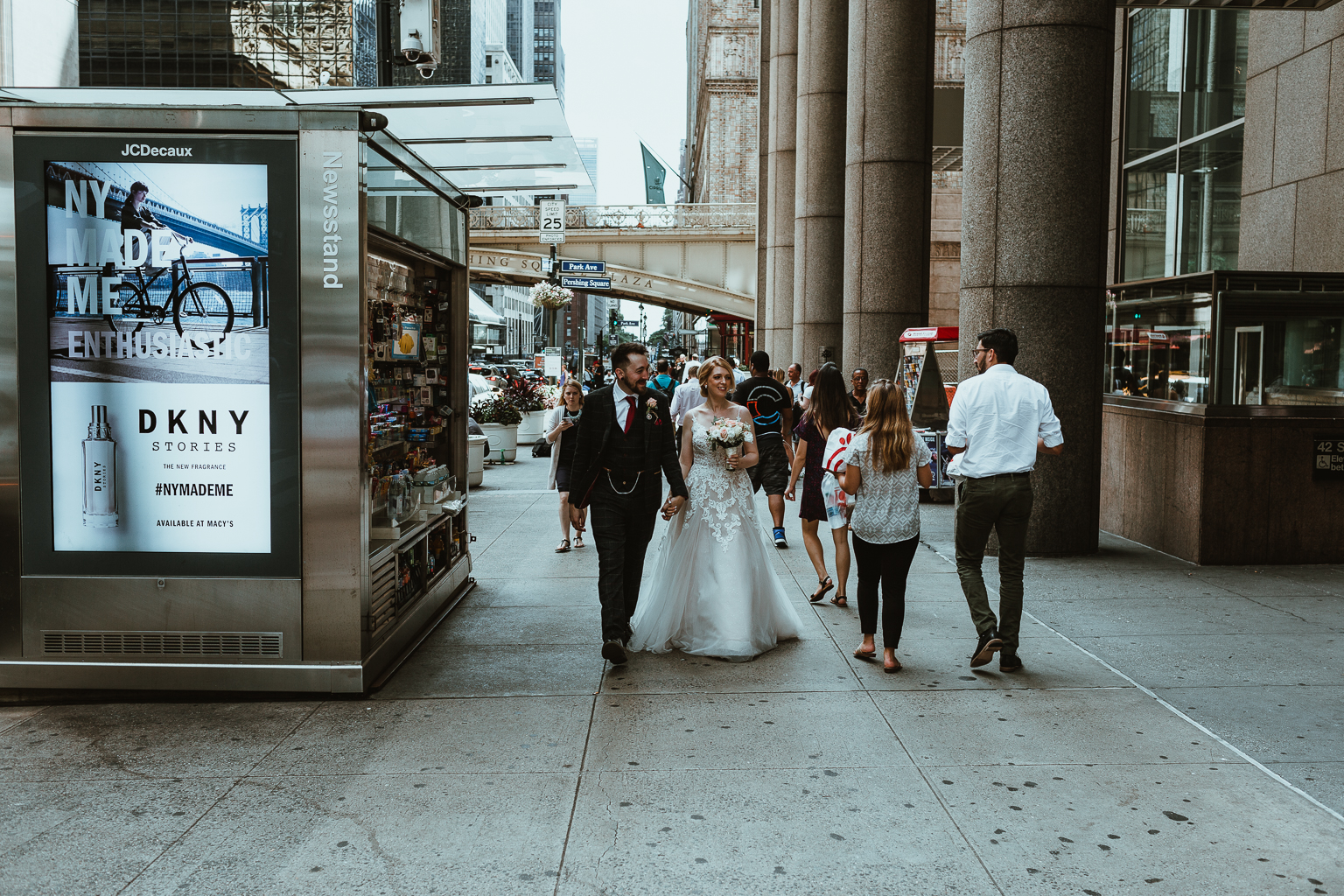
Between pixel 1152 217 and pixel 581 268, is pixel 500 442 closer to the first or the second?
pixel 581 268

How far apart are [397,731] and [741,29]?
239 feet

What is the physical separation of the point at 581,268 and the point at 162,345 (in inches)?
857

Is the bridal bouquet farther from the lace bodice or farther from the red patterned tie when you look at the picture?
the red patterned tie

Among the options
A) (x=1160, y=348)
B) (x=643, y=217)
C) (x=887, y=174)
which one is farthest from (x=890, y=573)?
(x=643, y=217)

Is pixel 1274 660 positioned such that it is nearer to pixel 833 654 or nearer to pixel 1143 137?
pixel 833 654

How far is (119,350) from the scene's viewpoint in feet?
18.4

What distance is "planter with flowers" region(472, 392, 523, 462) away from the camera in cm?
2036

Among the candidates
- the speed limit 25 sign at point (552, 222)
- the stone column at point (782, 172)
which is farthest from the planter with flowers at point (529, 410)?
the stone column at point (782, 172)

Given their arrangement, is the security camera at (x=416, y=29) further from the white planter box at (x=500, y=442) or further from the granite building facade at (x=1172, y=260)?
the white planter box at (x=500, y=442)

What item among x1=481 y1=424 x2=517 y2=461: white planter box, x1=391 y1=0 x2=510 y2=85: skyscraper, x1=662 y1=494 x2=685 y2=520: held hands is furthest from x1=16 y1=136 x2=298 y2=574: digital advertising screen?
x1=391 y1=0 x2=510 y2=85: skyscraper

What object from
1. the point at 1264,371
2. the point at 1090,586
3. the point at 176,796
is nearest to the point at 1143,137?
the point at 1264,371

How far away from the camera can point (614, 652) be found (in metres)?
6.34

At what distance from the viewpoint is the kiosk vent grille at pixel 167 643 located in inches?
225

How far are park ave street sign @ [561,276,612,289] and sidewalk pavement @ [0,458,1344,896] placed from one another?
64.6 ft
